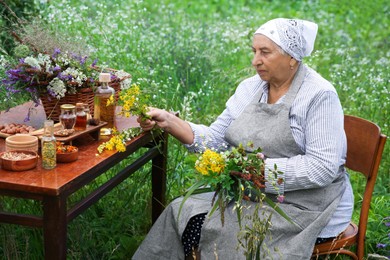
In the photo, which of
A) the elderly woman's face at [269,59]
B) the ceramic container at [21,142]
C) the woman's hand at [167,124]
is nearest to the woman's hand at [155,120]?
the woman's hand at [167,124]

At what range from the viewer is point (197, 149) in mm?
3555

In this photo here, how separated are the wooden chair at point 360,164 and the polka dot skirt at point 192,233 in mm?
534

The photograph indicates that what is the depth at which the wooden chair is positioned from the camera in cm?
318

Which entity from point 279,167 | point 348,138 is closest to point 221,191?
point 279,167

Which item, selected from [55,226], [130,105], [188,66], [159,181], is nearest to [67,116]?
[130,105]

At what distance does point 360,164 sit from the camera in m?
3.40

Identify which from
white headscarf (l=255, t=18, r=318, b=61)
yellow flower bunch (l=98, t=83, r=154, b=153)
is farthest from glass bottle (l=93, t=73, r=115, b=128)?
white headscarf (l=255, t=18, r=318, b=61)

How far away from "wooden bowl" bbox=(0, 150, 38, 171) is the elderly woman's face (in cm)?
117

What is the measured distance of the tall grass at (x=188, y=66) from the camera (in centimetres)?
399

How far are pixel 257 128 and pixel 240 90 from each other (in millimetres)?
331

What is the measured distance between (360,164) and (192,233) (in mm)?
889

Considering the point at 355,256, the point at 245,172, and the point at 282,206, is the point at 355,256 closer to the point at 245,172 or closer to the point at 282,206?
the point at 282,206

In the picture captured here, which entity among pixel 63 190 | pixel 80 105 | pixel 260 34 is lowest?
pixel 63 190

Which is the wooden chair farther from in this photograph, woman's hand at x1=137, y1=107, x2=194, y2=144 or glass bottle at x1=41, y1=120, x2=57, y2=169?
glass bottle at x1=41, y1=120, x2=57, y2=169
